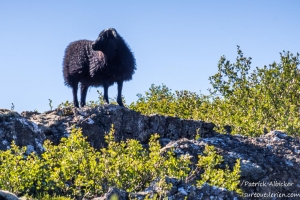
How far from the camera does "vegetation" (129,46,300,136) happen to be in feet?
55.0

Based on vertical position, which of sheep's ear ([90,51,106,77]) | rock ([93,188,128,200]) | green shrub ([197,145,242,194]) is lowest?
rock ([93,188,128,200])

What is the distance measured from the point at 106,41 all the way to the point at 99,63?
57 cm

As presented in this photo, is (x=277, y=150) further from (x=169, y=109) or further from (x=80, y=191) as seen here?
(x=169, y=109)

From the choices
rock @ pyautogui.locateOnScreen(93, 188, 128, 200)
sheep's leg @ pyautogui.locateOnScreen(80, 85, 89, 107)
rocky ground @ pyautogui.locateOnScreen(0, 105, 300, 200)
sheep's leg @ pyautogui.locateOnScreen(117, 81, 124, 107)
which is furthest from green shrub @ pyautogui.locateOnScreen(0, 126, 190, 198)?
sheep's leg @ pyautogui.locateOnScreen(80, 85, 89, 107)

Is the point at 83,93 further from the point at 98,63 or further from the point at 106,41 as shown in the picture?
the point at 106,41

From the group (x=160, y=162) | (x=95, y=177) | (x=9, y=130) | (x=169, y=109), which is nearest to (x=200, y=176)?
(x=160, y=162)

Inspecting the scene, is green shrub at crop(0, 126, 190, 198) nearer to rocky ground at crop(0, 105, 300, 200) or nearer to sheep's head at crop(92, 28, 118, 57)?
rocky ground at crop(0, 105, 300, 200)

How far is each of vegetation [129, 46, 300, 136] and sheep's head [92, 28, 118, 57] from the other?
176 cm

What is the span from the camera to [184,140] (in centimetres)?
1012

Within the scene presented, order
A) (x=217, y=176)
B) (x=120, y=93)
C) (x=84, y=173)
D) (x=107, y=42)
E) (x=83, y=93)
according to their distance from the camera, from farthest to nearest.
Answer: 1. (x=83, y=93)
2. (x=107, y=42)
3. (x=120, y=93)
4. (x=84, y=173)
5. (x=217, y=176)

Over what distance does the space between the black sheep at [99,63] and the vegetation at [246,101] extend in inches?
51.5

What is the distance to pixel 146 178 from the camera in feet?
27.8

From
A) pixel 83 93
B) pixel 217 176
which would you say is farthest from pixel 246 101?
pixel 217 176

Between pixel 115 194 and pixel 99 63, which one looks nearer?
pixel 115 194
